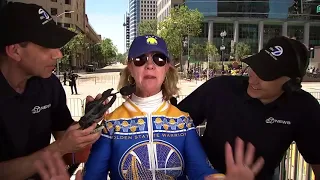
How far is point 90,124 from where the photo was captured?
1789mm

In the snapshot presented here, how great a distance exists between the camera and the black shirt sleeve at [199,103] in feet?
8.68

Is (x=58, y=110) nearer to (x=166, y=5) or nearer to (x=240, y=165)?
(x=240, y=165)

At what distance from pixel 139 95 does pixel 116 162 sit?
43 cm

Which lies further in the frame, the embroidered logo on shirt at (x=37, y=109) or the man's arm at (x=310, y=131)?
the man's arm at (x=310, y=131)

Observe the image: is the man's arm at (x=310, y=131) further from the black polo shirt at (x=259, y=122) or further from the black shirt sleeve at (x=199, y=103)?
the black shirt sleeve at (x=199, y=103)

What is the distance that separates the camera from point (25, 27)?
202cm

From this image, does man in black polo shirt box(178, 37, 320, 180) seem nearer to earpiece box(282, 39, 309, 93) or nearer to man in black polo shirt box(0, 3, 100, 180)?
earpiece box(282, 39, 309, 93)

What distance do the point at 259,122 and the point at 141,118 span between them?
95cm

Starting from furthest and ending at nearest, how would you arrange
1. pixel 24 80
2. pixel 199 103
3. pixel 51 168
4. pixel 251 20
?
pixel 251 20
pixel 199 103
pixel 24 80
pixel 51 168

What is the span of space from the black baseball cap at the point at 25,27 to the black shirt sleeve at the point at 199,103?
1.08 metres

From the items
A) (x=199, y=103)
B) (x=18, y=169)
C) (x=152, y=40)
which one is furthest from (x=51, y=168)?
(x=199, y=103)

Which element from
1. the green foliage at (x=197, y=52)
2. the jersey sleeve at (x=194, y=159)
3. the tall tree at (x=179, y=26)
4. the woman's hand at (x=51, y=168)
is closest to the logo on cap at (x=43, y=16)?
the woman's hand at (x=51, y=168)

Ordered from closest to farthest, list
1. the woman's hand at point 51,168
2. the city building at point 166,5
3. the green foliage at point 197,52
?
the woman's hand at point 51,168 → the green foliage at point 197,52 → the city building at point 166,5

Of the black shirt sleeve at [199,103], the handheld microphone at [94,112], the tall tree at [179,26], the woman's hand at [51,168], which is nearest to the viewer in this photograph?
the woman's hand at [51,168]
